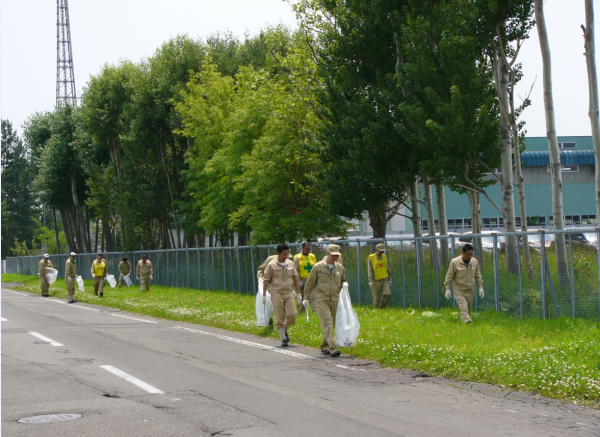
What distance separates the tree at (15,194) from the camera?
3895 inches

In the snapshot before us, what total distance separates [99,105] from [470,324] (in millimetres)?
43230

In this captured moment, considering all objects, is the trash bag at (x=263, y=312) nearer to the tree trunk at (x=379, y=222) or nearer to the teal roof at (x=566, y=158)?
the tree trunk at (x=379, y=222)

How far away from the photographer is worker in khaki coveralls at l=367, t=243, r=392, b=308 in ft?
62.5

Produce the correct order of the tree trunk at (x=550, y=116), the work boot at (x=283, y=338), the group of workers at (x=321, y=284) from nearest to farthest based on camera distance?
the group of workers at (x=321, y=284), the work boot at (x=283, y=338), the tree trunk at (x=550, y=116)

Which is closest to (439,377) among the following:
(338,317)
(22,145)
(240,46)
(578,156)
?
(338,317)

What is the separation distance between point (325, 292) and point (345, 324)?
703mm

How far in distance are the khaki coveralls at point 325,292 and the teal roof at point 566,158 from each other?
5221 centimetres

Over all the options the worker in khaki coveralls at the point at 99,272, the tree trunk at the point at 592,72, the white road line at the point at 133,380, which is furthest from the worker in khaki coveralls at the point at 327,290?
the worker in khaki coveralls at the point at 99,272

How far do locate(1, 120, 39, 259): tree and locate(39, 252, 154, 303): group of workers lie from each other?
69.9 m

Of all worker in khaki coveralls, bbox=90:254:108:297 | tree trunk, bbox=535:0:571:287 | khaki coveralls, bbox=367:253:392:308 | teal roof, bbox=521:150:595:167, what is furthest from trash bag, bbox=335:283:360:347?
teal roof, bbox=521:150:595:167

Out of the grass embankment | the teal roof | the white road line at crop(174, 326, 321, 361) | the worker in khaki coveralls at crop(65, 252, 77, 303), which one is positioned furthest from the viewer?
the teal roof

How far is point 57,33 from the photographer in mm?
72625

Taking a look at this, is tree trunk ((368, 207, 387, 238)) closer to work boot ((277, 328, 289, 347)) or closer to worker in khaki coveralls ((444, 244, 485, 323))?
worker in khaki coveralls ((444, 244, 485, 323))

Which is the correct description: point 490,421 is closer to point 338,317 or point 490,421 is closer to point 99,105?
point 338,317
